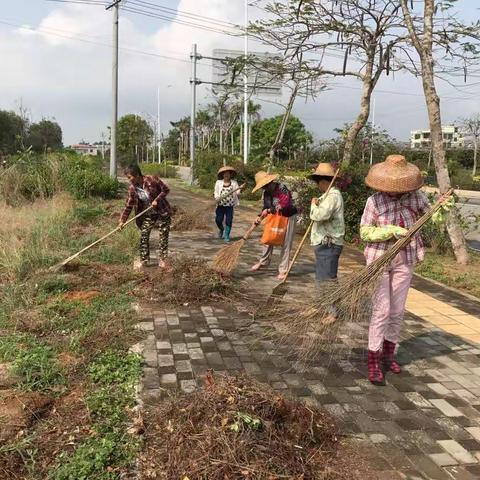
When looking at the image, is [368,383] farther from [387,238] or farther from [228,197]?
[228,197]

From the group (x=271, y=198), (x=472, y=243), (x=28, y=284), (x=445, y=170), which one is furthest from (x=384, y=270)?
(x=472, y=243)

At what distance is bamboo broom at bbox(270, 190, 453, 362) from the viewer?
147 inches

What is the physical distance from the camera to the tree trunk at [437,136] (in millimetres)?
8414

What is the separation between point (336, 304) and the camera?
149 inches

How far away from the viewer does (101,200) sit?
1641cm

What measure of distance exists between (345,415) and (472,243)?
1059 cm

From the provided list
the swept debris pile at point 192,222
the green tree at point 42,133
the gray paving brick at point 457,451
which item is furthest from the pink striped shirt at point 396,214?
the green tree at point 42,133

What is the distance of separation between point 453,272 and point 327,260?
12.9 ft

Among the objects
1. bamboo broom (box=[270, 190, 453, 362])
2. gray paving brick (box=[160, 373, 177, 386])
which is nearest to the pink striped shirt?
bamboo broom (box=[270, 190, 453, 362])

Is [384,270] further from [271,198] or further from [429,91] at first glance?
[429,91]

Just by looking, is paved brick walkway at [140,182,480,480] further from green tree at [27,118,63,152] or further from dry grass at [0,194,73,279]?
green tree at [27,118,63,152]

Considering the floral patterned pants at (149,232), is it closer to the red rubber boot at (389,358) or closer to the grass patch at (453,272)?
the red rubber boot at (389,358)

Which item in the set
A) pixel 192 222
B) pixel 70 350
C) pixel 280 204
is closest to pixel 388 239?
pixel 70 350

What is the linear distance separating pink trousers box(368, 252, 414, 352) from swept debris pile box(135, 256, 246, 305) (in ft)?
7.32
